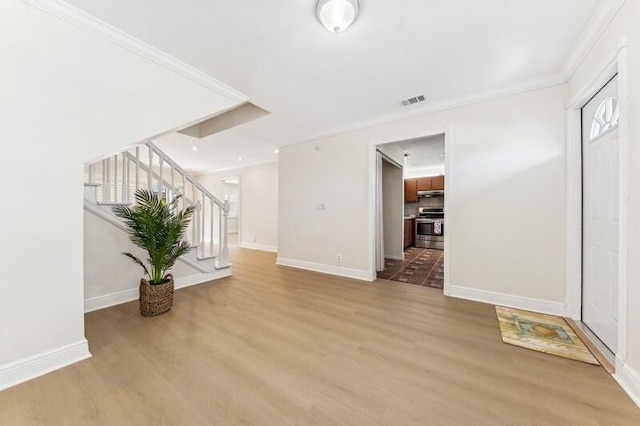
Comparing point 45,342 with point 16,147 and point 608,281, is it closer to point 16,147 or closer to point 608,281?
point 16,147

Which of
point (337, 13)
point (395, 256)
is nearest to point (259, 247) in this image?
point (395, 256)

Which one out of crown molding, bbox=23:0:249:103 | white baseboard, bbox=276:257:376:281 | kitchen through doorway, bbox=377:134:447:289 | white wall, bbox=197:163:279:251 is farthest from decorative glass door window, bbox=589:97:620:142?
white wall, bbox=197:163:279:251

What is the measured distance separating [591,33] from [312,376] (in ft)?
10.9

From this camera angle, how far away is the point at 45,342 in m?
1.64

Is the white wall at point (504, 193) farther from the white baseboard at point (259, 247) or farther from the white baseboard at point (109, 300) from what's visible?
the white baseboard at point (259, 247)

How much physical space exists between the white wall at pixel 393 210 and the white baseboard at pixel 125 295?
149 inches

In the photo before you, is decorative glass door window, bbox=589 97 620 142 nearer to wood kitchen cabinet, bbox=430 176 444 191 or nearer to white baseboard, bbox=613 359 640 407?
white baseboard, bbox=613 359 640 407

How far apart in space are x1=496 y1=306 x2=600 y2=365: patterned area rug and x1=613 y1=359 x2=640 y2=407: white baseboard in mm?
188

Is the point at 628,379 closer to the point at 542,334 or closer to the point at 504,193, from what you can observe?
the point at 542,334

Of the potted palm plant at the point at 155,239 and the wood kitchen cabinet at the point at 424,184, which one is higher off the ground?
the wood kitchen cabinet at the point at 424,184

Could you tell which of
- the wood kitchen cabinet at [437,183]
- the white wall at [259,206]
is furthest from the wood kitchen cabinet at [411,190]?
the white wall at [259,206]

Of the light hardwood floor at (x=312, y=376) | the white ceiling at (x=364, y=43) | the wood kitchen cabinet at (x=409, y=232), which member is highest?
the white ceiling at (x=364, y=43)

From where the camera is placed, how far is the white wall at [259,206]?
6.59 metres

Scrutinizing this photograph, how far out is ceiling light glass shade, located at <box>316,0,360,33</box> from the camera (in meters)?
1.59
